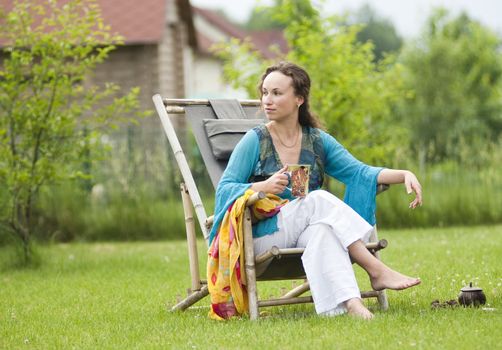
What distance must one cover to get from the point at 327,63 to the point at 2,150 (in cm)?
467

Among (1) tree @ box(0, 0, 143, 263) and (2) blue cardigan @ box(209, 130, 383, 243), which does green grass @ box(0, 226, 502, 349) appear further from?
(1) tree @ box(0, 0, 143, 263)

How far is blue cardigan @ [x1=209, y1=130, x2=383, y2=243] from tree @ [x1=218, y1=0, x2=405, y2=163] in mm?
6044

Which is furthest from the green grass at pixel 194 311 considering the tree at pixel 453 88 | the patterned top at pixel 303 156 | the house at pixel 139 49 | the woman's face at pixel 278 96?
the tree at pixel 453 88

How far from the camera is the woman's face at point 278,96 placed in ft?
17.7

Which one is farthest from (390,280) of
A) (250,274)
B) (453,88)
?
(453,88)

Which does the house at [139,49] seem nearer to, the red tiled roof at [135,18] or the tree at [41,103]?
the red tiled roof at [135,18]

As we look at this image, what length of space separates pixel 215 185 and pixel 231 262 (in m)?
0.69

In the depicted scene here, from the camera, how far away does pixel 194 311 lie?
5.82m

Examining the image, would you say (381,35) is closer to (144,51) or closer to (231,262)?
(144,51)

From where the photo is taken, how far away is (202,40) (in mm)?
33125

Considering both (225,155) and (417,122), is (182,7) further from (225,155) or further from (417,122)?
(225,155)

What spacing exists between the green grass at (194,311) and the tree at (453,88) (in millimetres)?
15053

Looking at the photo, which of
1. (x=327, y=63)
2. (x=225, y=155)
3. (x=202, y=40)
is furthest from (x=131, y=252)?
(x=202, y=40)

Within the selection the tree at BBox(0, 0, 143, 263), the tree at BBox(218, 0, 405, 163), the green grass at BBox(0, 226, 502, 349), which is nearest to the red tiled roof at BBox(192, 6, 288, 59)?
the tree at BBox(218, 0, 405, 163)
